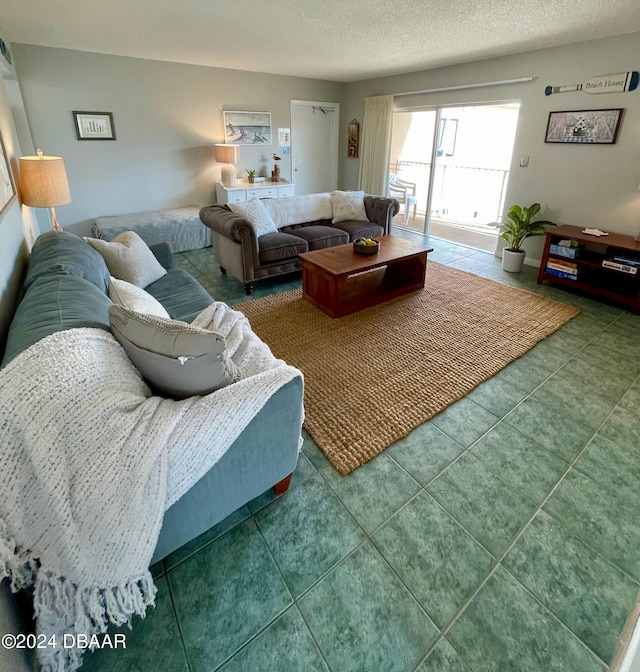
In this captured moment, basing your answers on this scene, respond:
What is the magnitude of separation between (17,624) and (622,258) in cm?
464

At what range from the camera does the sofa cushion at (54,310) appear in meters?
1.20

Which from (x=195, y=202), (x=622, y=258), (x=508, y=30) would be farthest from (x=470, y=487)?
(x=195, y=202)

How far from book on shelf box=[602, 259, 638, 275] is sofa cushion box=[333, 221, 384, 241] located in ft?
7.51

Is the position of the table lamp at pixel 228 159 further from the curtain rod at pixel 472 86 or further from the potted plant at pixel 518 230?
the potted plant at pixel 518 230

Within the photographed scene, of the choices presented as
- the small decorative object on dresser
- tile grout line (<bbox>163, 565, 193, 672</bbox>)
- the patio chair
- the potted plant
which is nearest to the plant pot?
the potted plant

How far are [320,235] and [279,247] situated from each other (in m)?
0.58

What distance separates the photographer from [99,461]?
3.31ft

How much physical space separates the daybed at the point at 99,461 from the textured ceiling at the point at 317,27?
9.85ft

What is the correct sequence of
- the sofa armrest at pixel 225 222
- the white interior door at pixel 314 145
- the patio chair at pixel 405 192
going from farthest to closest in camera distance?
the patio chair at pixel 405 192, the white interior door at pixel 314 145, the sofa armrest at pixel 225 222

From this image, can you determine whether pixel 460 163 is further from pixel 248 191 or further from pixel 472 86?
pixel 248 191

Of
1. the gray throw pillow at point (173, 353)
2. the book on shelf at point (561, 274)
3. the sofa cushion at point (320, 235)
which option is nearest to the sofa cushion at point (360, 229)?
the sofa cushion at point (320, 235)

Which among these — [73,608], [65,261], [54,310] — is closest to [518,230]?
[65,261]

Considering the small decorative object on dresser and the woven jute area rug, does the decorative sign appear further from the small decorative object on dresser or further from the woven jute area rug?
the small decorative object on dresser

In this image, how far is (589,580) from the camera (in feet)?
4.49
